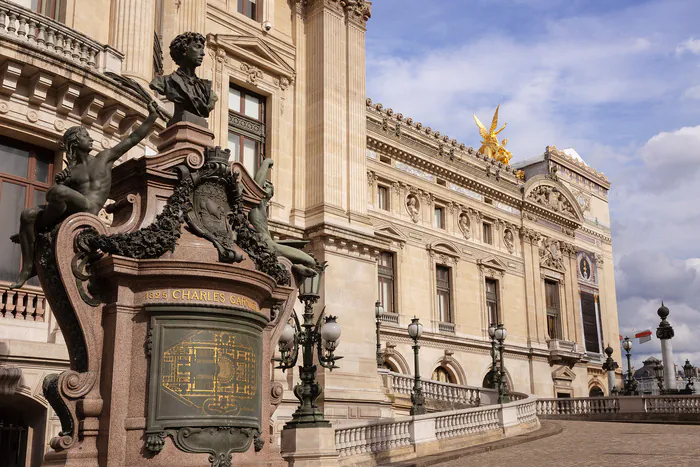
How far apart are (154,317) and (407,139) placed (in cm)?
3187

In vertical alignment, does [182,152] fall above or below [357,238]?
below

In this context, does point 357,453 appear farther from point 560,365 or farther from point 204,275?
point 560,365

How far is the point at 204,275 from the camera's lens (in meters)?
8.07

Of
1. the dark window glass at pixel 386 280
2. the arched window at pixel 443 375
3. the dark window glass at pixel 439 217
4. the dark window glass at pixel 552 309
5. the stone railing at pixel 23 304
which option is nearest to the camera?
the stone railing at pixel 23 304

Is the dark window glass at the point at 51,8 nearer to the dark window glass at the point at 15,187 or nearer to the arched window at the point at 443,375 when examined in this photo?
the dark window glass at the point at 15,187

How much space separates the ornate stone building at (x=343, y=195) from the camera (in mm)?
15258

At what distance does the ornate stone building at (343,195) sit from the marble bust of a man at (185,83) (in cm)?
146

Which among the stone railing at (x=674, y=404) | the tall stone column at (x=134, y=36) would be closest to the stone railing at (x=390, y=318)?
→ the stone railing at (x=674, y=404)

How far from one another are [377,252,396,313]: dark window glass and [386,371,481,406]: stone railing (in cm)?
712

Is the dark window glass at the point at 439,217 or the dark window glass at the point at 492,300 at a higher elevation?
the dark window glass at the point at 439,217

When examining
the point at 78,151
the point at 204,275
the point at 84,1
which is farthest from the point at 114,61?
the point at 204,275

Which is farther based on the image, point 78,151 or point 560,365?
point 560,365

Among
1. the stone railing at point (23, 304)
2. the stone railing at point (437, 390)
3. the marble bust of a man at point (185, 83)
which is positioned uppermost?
the marble bust of a man at point (185, 83)

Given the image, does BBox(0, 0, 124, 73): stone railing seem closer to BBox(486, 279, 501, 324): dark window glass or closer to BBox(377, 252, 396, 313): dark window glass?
BBox(377, 252, 396, 313): dark window glass
